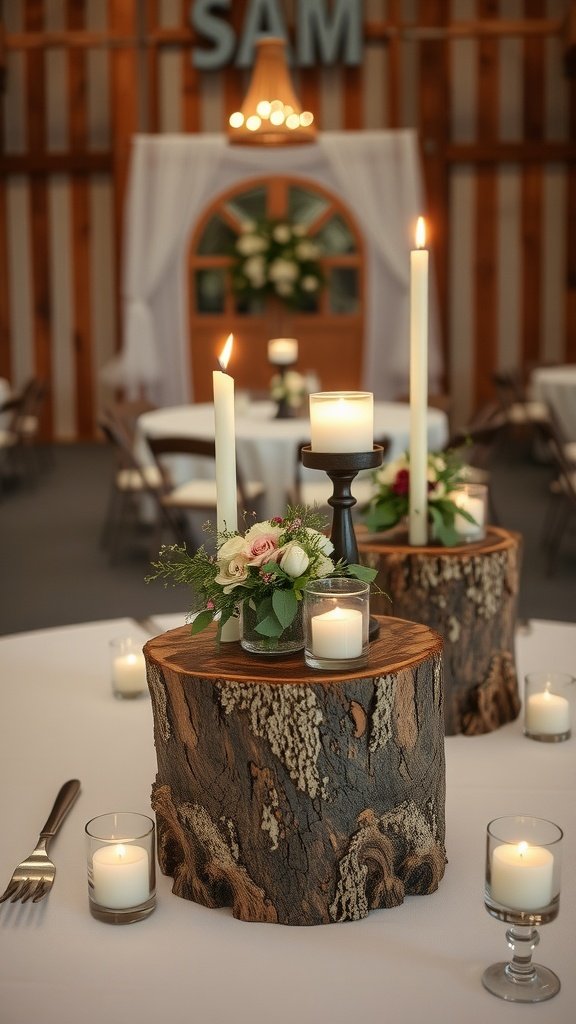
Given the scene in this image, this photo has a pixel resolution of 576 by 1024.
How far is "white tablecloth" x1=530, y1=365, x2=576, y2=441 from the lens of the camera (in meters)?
8.12

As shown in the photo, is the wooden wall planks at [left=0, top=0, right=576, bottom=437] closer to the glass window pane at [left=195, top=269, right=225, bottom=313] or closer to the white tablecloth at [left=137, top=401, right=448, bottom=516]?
the glass window pane at [left=195, top=269, right=225, bottom=313]

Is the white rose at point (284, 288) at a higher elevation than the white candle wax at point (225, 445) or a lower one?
higher

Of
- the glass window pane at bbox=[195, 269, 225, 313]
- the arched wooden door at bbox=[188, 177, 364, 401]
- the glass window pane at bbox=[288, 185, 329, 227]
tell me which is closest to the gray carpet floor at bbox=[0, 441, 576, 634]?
the arched wooden door at bbox=[188, 177, 364, 401]

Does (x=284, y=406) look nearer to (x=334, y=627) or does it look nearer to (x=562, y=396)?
(x=562, y=396)

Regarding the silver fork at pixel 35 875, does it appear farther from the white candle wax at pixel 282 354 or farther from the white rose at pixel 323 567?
the white candle wax at pixel 282 354

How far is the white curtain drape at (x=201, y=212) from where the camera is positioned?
9938 mm

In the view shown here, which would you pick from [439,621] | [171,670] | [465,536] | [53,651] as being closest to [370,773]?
[171,670]

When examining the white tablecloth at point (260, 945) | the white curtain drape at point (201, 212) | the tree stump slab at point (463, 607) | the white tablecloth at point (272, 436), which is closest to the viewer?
the white tablecloth at point (260, 945)

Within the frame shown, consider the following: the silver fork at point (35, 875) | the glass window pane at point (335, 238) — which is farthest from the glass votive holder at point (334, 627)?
the glass window pane at point (335, 238)

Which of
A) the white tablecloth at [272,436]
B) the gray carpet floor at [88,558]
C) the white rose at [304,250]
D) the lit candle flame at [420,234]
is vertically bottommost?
the gray carpet floor at [88,558]

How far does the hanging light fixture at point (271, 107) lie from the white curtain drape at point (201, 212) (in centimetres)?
388

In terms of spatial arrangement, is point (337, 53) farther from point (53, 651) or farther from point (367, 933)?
point (367, 933)

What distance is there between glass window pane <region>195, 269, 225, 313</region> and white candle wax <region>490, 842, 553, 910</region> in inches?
366

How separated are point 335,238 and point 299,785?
29.7 feet
